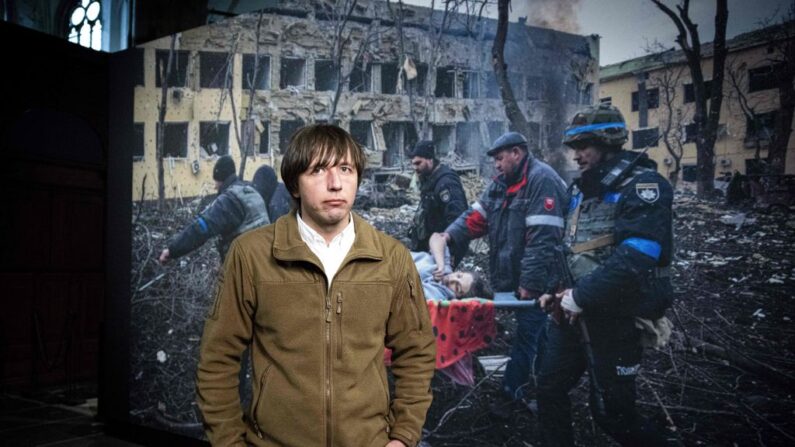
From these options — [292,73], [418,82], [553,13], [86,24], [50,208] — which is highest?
[86,24]

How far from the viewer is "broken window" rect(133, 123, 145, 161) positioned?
4742 millimetres

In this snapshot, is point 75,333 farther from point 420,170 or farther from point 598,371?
point 598,371

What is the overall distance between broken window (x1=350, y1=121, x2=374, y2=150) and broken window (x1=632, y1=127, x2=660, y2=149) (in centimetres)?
158

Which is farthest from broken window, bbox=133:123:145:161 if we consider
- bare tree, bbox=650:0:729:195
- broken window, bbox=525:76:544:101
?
bare tree, bbox=650:0:729:195

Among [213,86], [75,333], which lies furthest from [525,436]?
[75,333]

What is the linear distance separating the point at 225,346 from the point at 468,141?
7.40 feet

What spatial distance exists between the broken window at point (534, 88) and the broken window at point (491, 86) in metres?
0.17

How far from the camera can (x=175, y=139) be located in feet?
14.9

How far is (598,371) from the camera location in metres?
2.91

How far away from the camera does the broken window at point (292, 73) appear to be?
4.01 metres

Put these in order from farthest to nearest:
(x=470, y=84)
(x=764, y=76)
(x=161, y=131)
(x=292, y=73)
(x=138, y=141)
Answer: (x=138, y=141), (x=161, y=131), (x=292, y=73), (x=470, y=84), (x=764, y=76)

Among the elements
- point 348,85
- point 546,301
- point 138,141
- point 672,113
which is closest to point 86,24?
point 138,141

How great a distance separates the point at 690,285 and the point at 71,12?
6.59 metres

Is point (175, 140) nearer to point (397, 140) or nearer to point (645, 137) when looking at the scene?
point (397, 140)
